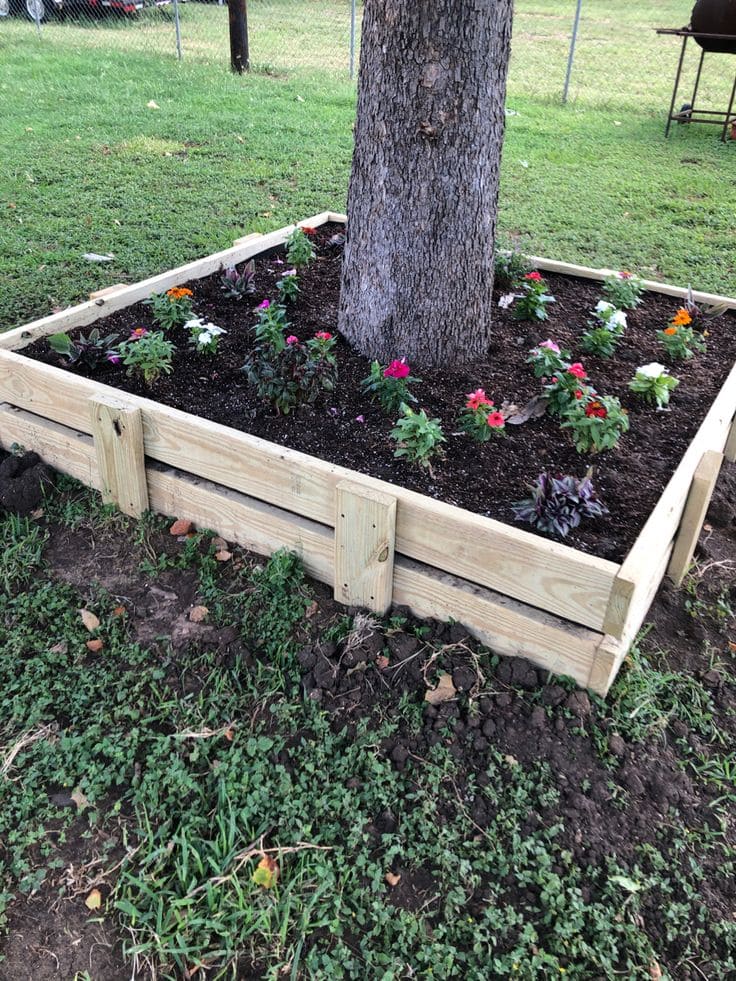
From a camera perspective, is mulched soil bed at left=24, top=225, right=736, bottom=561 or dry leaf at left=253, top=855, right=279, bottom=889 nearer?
dry leaf at left=253, top=855, right=279, bottom=889

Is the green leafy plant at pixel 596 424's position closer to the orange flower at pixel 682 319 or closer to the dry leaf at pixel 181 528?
the orange flower at pixel 682 319

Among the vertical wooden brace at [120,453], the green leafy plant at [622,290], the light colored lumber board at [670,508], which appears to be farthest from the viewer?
the green leafy plant at [622,290]

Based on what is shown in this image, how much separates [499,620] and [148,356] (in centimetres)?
173

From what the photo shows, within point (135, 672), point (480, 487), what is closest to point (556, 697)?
point (480, 487)

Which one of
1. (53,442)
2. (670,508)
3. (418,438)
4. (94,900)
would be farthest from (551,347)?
(94,900)

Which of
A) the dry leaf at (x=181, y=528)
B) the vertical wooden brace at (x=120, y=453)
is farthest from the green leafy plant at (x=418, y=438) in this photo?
the vertical wooden brace at (x=120, y=453)

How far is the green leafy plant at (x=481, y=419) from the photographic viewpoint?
9.46 feet

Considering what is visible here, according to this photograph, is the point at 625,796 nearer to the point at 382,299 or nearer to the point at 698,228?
the point at 382,299

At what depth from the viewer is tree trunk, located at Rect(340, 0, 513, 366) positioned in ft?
9.71

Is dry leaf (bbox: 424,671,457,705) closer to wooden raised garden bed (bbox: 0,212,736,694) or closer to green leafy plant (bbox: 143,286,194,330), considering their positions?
wooden raised garden bed (bbox: 0,212,736,694)

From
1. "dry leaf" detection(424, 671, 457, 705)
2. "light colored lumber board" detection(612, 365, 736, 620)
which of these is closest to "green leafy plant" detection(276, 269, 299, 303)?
"light colored lumber board" detection(612, 365, 736, 620)

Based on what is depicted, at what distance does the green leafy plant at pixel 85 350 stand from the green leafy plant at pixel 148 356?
0.07 meters

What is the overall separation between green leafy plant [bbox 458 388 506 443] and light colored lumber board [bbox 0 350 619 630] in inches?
19.4

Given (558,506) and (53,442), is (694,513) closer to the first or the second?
(558,506)
